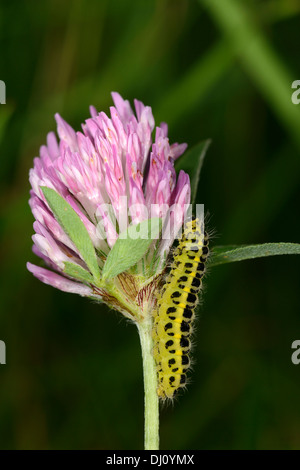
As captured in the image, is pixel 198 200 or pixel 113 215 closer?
pixel 113 215

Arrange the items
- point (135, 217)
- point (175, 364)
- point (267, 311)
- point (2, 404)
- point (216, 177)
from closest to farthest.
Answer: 1. point (135, 217)
2. point (175, 364)
3. point (2, 404)
4. point (267, 311)
5. point (216, 177)

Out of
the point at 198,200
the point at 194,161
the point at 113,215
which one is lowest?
the point at 113,215

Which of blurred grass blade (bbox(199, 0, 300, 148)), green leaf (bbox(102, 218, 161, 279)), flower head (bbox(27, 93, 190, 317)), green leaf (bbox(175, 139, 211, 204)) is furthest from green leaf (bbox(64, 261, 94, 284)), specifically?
blurred grass blade (bbox(199, 0, 300, 148))

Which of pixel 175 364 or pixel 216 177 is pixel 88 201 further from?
pixel 216 177

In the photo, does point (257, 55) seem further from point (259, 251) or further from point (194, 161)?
point (259, 251)

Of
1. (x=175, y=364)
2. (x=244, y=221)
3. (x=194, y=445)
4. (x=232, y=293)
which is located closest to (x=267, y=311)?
(x=232, y=293)

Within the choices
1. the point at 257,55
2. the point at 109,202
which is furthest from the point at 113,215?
the point at 257,55

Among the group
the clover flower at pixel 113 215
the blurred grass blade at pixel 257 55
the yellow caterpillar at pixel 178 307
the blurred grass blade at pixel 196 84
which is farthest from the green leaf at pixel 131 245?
the blurred grass blade at pixel 196 84
